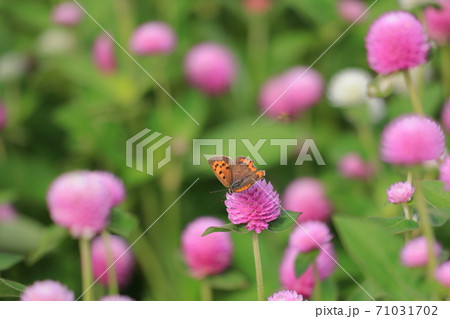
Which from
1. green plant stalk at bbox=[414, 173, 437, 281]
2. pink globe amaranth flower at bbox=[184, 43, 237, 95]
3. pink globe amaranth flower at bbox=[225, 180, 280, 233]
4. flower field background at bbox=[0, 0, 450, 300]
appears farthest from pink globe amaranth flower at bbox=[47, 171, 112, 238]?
pink globe amaranth flower at bbox=[184, 43, 237, 95]

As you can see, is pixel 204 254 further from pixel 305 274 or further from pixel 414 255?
pixel 414 255

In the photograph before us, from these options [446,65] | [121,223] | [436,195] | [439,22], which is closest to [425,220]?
[436,195]

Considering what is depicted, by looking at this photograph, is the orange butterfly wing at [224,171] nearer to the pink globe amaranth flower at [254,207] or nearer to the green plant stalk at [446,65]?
the pink globe amaranth flower at [254,207]

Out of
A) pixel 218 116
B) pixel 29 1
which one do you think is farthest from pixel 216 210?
pixel 29 1

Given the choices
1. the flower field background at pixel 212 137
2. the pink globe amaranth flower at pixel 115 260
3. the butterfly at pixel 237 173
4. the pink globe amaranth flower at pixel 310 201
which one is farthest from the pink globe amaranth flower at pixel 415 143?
the pink globe amaranth flower at pixel 310 201

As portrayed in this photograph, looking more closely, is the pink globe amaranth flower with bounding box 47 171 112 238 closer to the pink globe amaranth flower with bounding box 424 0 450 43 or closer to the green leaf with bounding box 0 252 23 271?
the green leaf with bounding box 0 252 23 271
